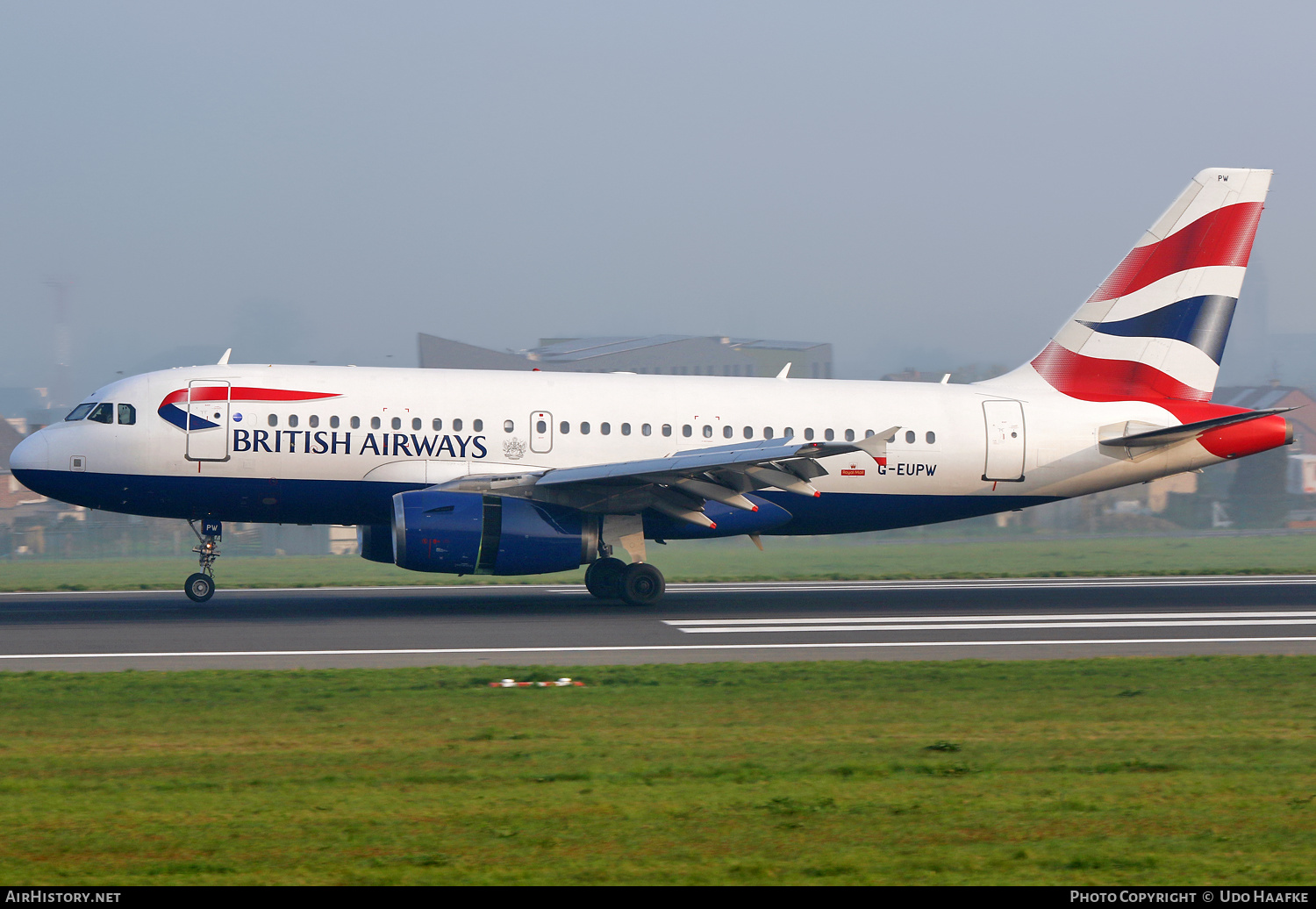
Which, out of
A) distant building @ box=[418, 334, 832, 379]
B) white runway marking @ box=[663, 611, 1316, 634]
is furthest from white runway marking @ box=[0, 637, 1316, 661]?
distant building @ box=[418, 334, 832, 379]

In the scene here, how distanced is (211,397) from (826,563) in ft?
60.8

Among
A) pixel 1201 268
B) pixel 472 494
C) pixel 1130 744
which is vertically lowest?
pixel 1130 744

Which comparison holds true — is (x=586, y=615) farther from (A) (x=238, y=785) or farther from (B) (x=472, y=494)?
(A) (x=238, y=785)

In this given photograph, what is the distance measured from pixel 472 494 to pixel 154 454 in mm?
5656

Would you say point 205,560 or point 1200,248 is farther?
point 1200,248

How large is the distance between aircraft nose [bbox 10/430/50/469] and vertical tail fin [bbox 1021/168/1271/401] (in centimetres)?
1842

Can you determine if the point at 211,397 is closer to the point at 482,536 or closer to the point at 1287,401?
the point at 482,536

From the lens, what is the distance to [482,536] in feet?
62.3

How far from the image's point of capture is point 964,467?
22.5m

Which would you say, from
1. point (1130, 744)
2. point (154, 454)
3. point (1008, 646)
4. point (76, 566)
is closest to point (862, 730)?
point (1130, 744)

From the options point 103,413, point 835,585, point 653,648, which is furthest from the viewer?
point 835,585

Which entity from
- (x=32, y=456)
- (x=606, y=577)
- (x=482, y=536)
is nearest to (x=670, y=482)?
(x=606, y=577)

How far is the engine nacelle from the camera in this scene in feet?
61.4

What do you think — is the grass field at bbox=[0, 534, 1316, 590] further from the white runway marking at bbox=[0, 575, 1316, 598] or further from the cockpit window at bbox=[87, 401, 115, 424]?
the cockpit window at bbox=[87, 401, 115, 424]
